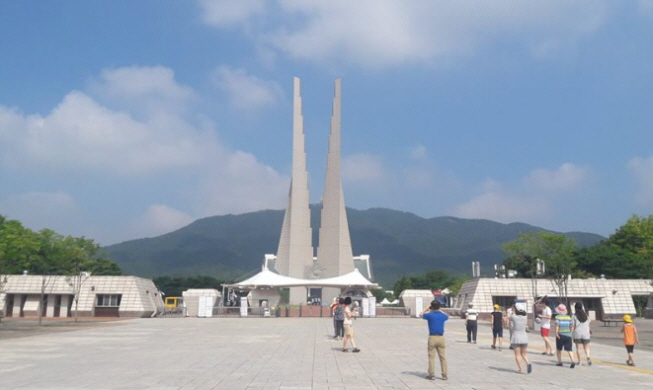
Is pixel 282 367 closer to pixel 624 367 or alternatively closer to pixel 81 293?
pixel 624 367

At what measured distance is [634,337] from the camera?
1416 cm

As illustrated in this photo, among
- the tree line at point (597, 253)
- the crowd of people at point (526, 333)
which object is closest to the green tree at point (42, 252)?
the crowd of people at point (526, 333)

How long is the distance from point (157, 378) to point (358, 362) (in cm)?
476

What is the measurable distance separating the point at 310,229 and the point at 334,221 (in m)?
2.86

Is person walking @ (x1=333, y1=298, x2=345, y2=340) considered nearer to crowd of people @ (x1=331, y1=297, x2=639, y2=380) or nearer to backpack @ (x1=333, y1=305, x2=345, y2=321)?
backpack @ (x1=333, y1=305, x2=345, y2=321)

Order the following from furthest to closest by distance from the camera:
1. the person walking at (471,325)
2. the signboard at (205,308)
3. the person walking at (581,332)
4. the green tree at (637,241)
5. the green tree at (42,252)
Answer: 1. the green tree at (637,241)
2. the signboard at (205,308)
3. the green tree at (42,252)
4. the person walking at (471,325)
5. the person walking at (581,332)

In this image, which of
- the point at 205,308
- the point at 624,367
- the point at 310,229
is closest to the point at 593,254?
the point at 310,229

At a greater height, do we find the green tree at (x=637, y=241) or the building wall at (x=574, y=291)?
the green tree at (x=637, y=241)

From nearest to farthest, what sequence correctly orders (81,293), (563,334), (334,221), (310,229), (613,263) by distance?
(563,334) → (81,293) → (613,263) → (334,221) → (310,229)

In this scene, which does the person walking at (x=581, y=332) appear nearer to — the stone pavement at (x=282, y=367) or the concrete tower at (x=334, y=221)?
the stone pavement at (x=282, y=367)

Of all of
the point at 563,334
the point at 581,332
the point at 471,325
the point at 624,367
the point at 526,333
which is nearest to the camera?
the point at 526,333

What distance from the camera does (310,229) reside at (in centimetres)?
6719

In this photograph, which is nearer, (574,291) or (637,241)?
(574,291)

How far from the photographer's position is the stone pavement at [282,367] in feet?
33.7
